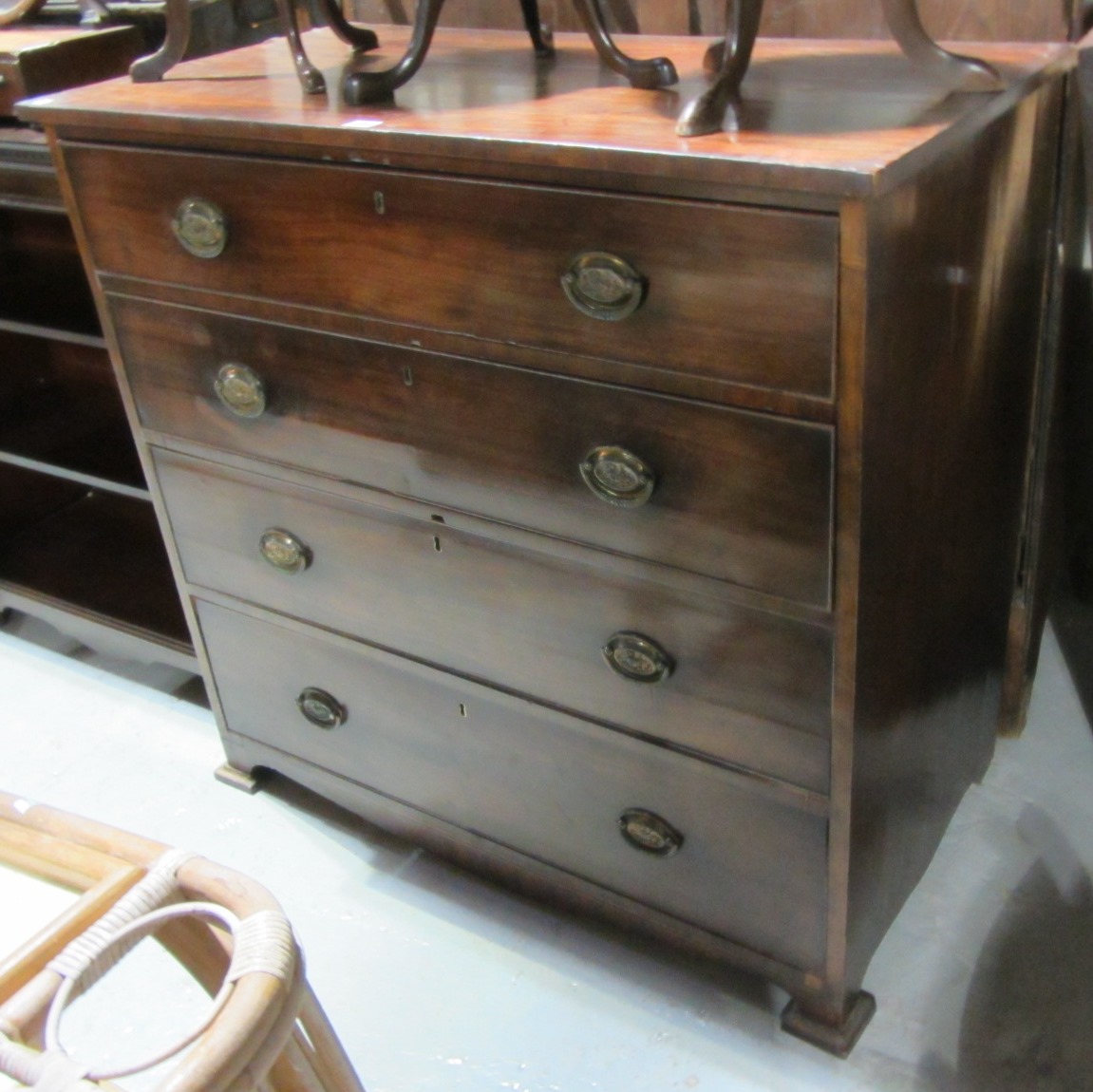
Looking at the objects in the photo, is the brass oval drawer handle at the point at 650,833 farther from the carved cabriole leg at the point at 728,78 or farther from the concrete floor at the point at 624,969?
the carved cabriole leg at the point at 728,78

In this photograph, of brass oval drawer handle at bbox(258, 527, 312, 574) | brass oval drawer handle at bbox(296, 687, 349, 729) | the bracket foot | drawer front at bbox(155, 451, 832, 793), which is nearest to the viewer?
drawer front at bbox(155, 451, 832, 793)

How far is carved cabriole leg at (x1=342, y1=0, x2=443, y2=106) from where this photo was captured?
1184mm

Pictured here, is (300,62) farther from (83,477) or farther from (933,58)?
(83,477)

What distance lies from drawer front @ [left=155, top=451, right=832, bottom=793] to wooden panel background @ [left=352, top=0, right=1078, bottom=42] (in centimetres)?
66

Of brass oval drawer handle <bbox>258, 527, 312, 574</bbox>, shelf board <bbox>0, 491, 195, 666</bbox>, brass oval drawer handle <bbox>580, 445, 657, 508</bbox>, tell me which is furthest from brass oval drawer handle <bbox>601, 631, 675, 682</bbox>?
shelf board <bbox>0, 491, 195, 666</bbox>

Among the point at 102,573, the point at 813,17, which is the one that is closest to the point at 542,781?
the point at 813,17

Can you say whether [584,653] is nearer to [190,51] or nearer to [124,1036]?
[124,1036]

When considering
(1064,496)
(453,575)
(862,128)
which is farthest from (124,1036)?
(1064,496)

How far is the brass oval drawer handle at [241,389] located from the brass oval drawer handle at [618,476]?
0.43m

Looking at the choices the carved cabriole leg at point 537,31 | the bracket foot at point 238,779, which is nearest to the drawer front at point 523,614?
the bracket foot at point 238,779

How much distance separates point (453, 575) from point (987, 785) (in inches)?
33.0

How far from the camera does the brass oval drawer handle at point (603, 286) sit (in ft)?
3.31

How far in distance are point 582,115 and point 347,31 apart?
490 mm

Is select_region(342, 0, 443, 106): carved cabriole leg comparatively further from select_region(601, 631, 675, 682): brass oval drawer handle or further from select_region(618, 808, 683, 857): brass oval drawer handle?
select_region(618, 808, 683, 857): brass oval drawer handle
